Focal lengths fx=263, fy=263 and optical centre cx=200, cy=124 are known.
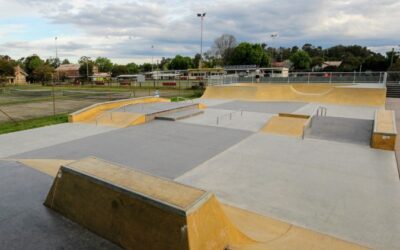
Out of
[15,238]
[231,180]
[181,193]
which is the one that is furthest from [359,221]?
[15,238]

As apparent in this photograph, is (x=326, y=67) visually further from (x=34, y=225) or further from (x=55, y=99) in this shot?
(x=34, y=225)

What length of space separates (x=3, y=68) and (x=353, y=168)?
76.8 m

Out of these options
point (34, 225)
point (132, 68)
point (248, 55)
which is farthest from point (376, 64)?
point (132, 68)

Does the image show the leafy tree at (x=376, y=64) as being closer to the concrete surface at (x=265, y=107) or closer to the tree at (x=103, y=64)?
the concrete surface at (x=265, y=107)

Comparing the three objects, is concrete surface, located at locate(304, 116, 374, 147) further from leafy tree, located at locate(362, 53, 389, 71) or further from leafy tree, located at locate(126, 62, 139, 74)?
leafy tree, located at locate(126, 62, 139, 74)

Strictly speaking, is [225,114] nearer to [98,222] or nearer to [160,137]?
[160,137]

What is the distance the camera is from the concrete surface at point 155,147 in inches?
293

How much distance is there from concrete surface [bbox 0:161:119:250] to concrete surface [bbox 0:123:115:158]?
447 cm

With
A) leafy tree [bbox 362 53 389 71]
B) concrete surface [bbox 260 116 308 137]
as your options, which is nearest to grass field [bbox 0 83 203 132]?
concrete surface [bbox 260 116 308 137]

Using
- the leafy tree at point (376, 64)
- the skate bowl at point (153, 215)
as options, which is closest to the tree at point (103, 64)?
the leafy tree at point (376, 64)

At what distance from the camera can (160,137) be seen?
1036 centimetres

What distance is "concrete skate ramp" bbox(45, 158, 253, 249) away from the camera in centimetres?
287

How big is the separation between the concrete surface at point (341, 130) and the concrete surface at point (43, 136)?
29.1 ft

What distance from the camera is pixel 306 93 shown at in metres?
24.0
